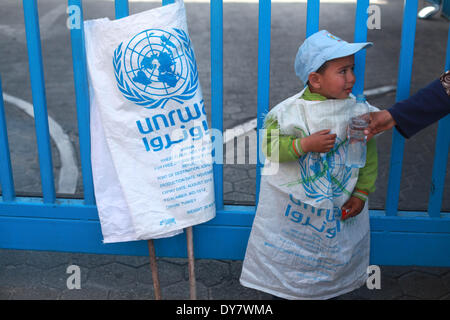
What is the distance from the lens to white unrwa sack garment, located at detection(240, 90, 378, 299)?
2420 mm

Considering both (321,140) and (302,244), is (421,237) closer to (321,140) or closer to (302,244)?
(302,244)

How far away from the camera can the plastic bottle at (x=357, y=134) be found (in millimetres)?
2385

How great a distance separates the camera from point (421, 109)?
2.47 metres

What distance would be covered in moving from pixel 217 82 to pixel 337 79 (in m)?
0.62

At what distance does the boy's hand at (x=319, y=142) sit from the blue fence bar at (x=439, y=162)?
2.34 feet

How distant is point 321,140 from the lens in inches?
90.7

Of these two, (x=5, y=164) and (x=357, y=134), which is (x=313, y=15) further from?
(x=5, y=164)

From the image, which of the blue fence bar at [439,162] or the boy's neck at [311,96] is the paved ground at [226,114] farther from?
the boy's neck at [311,96]

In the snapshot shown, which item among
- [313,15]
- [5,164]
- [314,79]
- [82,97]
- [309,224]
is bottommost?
[309,224]

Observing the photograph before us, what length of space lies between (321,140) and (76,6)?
1.29 m

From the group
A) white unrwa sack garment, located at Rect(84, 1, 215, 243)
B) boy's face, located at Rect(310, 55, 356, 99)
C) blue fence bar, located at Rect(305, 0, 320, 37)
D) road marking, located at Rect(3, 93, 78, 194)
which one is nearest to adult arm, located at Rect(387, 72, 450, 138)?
boy's face, located at Rect(310, 55, 356, 99)

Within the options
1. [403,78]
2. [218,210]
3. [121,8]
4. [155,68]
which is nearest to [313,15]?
→ [403,78]

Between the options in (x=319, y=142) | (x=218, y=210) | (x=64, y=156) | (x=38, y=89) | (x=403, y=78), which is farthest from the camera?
(x=64, y=156)
